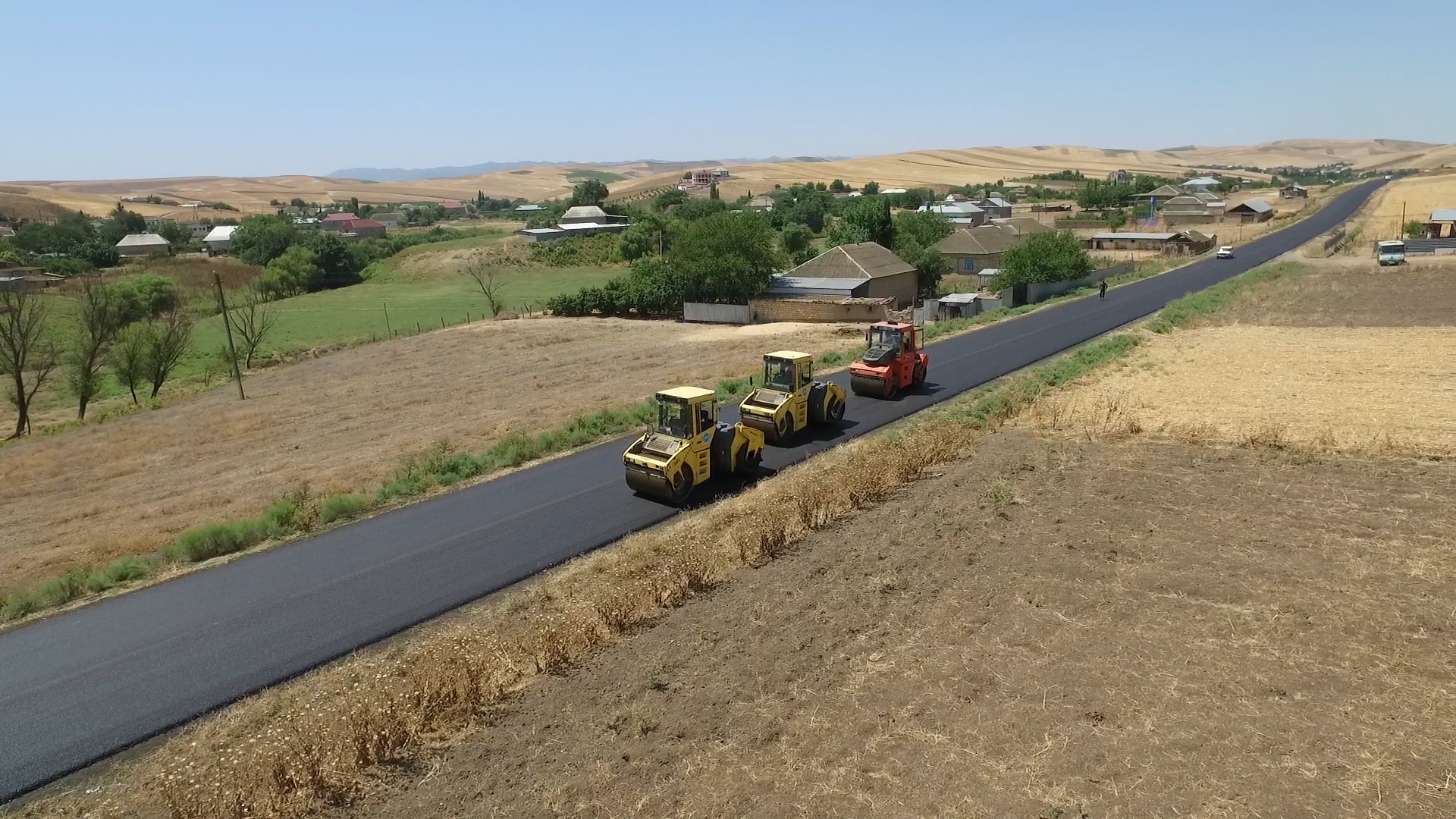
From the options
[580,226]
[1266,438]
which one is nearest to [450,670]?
[1266,438]

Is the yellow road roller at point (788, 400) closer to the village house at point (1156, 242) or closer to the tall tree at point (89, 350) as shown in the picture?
the tall tree at point (89, 350)

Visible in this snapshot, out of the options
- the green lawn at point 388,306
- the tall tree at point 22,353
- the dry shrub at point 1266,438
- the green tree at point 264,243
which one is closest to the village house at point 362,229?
the green tree at point 264,243

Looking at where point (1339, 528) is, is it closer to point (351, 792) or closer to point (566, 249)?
point (351, 792)

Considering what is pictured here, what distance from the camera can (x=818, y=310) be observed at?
4725 centimetres

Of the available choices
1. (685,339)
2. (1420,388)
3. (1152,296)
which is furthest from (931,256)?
(1420,388)

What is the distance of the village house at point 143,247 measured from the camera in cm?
10831

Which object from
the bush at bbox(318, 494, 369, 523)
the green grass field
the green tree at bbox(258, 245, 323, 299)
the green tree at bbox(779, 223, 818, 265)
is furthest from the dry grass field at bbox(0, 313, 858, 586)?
the green tree at bbox(258, 245, 323, 299)

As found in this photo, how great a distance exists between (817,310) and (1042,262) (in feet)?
45.3

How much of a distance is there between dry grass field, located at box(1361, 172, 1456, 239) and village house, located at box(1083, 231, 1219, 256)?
45.5 ft

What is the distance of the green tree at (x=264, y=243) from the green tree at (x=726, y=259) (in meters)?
67.1

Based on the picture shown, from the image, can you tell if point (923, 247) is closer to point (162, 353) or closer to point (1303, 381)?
point (1303, 381)

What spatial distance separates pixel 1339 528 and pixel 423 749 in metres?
14.6

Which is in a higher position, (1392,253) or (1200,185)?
(1200,185)

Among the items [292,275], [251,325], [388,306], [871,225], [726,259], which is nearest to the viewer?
[251,325]
